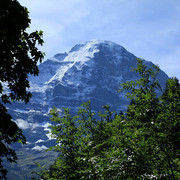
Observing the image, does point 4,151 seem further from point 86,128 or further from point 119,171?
point 119,171

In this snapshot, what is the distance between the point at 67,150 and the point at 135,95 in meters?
3.74

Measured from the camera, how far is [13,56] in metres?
9.78

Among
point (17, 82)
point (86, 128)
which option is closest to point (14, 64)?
point (17, 82)

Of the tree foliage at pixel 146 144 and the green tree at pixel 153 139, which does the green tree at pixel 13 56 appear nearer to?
the tree foliage at pixel 146 144

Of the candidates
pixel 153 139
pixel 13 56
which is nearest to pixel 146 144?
pixel 153 139

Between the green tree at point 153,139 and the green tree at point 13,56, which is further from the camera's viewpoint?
the green tree at point 13,56

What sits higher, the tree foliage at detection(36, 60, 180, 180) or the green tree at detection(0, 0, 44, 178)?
the green tree at detection(0, 0, 44, 178)

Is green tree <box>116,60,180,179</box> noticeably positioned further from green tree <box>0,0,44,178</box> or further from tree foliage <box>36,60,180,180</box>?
green tree <box>0,0,44,178</box>

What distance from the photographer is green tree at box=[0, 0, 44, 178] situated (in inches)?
342

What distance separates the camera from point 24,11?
968 cm

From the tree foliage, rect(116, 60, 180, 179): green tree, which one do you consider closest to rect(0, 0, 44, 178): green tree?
the tree foliage

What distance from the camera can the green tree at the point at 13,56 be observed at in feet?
28.5

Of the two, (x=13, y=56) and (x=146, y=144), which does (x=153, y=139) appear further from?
(x=13, y=56)

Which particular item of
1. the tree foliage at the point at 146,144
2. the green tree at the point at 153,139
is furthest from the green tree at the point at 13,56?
the green tree at the point at 153,139
